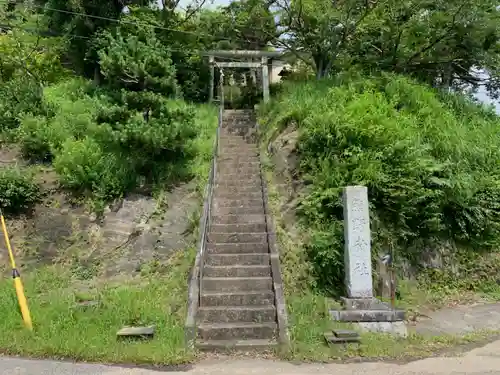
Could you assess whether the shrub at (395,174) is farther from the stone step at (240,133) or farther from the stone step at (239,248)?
the stone step at (240,133)

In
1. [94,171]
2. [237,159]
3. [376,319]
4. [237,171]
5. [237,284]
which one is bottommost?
[376,319]

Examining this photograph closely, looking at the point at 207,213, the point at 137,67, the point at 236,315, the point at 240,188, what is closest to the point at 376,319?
the point at 236,315

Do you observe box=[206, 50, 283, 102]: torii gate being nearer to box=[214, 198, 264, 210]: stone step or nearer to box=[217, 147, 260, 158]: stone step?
box=[217, 147, 260, 158]: stone step

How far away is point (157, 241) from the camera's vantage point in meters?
9.94

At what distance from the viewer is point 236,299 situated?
7684 millimetres

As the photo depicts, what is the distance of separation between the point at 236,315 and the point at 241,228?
106 inches

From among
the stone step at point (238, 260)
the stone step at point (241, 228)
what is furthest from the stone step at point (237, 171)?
the stone step at point (238, 260)

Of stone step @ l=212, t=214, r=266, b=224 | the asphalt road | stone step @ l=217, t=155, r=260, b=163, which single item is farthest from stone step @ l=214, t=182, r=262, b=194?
the asphalt road

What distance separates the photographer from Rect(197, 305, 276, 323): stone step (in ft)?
23.8

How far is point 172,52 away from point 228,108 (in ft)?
10.9

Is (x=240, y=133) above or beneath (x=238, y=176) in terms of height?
above

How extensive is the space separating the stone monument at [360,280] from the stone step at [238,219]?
7.81 feet

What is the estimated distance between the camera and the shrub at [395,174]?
942 cm

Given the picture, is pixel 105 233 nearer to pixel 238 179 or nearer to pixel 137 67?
pixel 238 179
